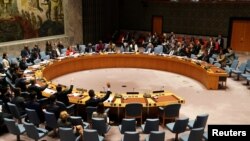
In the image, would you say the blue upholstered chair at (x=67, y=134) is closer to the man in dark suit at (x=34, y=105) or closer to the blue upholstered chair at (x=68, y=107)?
the blue upholstered chair at (x=68, y=107)

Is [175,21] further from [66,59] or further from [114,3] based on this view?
[66,59]

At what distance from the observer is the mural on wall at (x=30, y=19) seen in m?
16.4

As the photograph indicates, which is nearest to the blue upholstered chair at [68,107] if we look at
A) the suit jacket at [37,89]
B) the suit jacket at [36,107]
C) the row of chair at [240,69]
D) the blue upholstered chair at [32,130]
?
the suit jacket at [36,107]

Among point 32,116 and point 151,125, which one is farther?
point 32,116

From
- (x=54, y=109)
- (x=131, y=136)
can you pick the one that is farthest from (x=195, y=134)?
(x=54, y=109)

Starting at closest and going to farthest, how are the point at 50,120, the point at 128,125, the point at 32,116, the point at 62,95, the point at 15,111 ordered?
the point at 128,125 → the point at 50,120 → the point at 32,116 → the point at 15,111 → the point at 62,95

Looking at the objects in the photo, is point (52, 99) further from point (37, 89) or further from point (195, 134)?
point (195, 134)

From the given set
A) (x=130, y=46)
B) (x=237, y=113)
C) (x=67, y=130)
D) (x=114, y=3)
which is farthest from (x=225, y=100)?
(x=114, y=3)

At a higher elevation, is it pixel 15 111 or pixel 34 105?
pixel 34 105

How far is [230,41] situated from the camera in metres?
20.8

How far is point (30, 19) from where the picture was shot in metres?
18.0

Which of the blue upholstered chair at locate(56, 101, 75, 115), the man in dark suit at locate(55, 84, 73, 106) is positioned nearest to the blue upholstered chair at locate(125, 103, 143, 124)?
the blue upholstered chair at locate(56, 101, 75, 115)

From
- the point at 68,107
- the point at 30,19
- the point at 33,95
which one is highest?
A: the point at 30,19

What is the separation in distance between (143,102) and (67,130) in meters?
2.94
